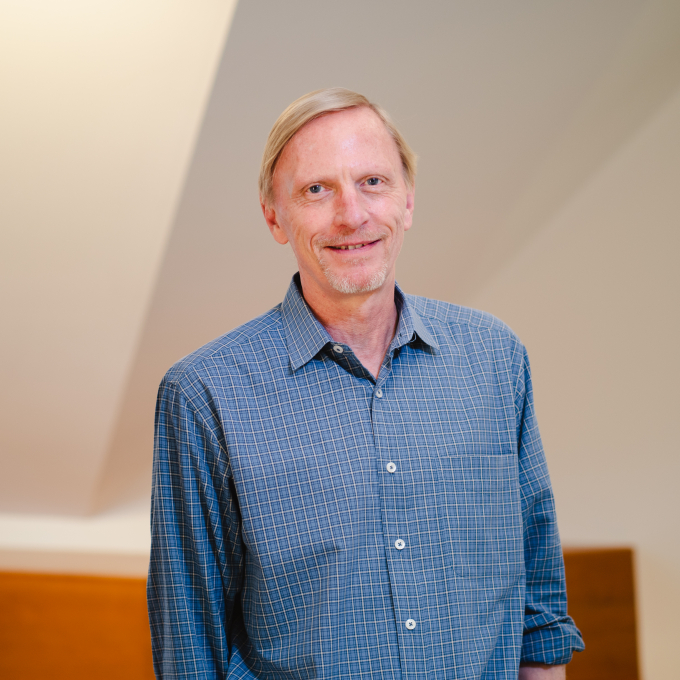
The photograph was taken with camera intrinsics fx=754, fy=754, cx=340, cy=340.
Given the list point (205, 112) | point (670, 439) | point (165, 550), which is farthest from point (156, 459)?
point (670, 439)

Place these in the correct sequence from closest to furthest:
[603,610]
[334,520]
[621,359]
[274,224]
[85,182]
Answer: [334,520] → [274,224] → [85,182] → [603,610] → [621,359]

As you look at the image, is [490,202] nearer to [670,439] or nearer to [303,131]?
[670,439]

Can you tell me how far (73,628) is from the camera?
2.30 m

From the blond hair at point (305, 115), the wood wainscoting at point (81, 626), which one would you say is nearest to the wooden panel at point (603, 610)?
the wood wainscoting at point (81, 626)

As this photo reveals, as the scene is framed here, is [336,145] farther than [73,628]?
No

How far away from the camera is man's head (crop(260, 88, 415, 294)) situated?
1.20 metres

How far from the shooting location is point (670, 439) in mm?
2633

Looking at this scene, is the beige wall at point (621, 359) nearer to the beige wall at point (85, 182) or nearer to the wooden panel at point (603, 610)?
the wooden panel at point (603, 610)

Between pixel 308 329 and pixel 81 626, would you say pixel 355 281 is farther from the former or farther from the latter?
pixel 81 626

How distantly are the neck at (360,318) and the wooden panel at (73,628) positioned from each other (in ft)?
4.50

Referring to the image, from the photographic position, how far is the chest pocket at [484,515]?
116cm

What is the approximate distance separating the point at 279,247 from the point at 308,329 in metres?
1.35

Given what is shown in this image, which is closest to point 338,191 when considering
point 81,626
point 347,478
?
point 347,478

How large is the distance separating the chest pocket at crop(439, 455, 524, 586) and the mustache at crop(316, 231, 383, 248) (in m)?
0.37
